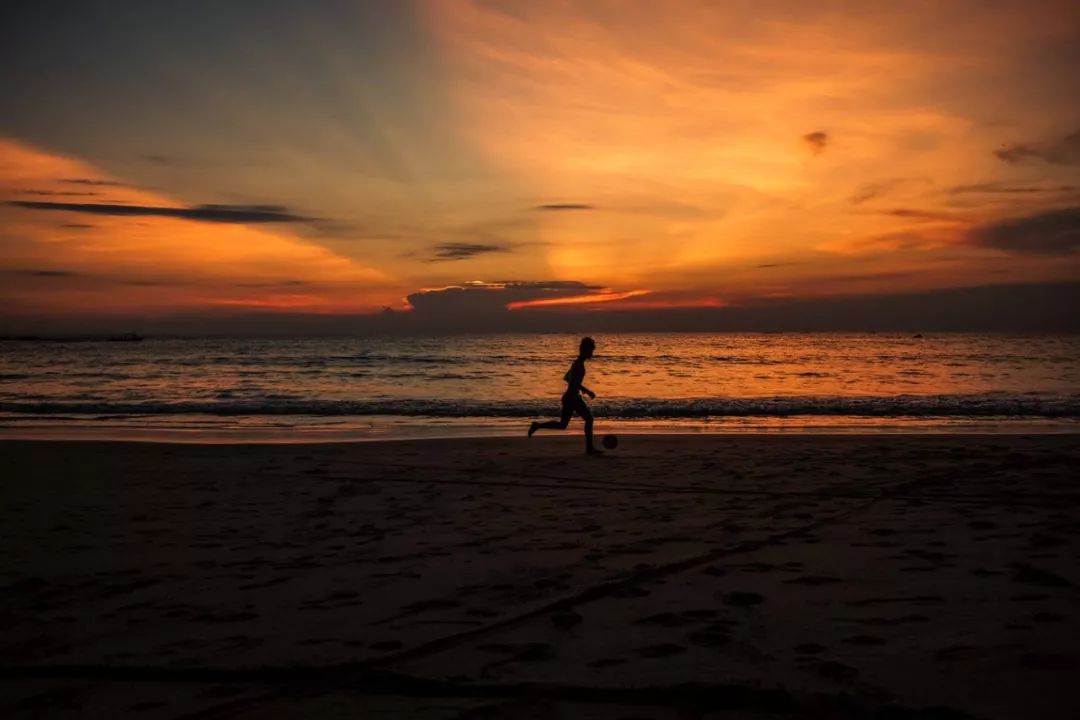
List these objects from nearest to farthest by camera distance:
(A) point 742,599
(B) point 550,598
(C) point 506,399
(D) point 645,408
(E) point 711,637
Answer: (E) point 711,637, (A) point 742,599, (B) point 550,598, (D) point 645,408, (C) point 506,399

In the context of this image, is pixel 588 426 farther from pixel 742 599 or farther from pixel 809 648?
pixel 809 648

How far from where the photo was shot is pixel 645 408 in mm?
24406

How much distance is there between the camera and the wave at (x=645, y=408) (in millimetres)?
22672

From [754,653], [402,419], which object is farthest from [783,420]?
[754,653]

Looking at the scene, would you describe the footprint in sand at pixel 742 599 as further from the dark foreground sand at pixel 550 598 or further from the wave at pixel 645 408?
the wave at pixel 645 408

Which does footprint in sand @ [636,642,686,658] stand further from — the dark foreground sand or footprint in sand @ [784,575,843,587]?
footprint in sand @ [784,575,843,587]

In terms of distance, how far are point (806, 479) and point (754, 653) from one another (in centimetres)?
627

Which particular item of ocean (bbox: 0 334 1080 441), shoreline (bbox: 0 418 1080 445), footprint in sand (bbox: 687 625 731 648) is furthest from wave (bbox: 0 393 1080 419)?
footprint in sand (bbox: 687 625 731 648)

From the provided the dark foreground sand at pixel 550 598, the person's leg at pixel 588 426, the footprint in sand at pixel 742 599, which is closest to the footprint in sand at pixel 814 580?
the dark foreground sand at pixel 550 598

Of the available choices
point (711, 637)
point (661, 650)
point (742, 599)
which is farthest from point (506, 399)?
point (661, 650)

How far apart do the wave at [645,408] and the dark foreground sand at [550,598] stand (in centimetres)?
1313

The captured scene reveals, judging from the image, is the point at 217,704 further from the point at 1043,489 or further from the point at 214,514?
the point at 1043,489

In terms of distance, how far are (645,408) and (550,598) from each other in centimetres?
1975

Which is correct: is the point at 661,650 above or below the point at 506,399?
above
